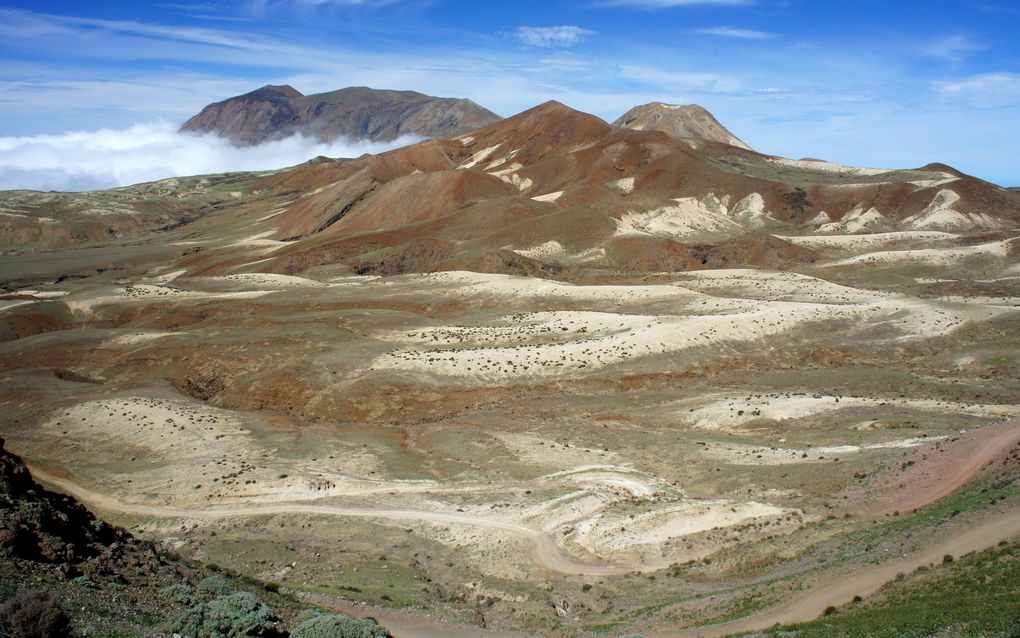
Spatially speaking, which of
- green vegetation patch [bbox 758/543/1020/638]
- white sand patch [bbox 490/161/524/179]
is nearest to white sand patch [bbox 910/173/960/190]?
white sand patch [bbox 490/161/524/179]

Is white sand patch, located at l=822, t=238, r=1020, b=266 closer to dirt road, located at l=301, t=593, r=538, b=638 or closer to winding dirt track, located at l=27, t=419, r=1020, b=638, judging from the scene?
winding dirt track, located at l=27, t=419, r=1020, b=638

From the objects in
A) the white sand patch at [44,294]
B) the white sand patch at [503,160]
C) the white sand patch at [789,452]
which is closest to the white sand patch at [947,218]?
the white sand patch at [503,160]

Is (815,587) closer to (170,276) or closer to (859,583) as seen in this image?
(859,583)

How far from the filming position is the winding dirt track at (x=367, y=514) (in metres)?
22.6

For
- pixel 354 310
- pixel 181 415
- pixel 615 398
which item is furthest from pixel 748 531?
pixel 354 310

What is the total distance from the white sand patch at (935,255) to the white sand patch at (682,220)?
23.8 m

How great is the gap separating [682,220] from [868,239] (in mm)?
24288

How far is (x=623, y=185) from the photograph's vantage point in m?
125

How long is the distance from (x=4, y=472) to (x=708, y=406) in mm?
29098

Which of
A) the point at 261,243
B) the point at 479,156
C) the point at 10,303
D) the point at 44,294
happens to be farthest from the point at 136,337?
the point at 479,156

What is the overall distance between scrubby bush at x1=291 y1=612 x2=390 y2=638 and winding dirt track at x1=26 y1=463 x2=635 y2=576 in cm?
856

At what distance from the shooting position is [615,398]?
1614 inches

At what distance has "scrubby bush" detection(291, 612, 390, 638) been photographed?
14398 mm

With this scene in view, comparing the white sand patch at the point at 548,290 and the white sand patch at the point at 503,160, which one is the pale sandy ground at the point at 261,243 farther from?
the white sand patch at the point at 548,290
